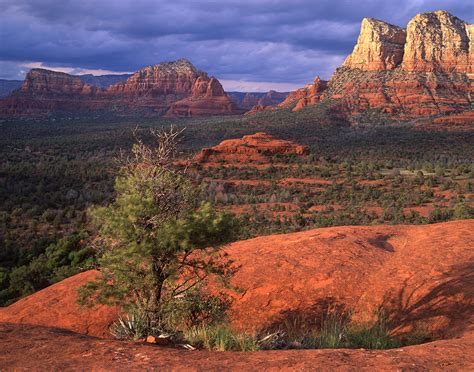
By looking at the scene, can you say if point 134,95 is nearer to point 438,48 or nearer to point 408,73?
point 408,73

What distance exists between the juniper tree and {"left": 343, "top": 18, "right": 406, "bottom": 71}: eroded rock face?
97494mm

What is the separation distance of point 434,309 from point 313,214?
16985mm

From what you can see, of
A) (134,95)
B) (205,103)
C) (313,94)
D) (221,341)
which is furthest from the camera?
(134,95)

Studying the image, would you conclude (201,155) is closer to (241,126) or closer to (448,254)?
(241,126)

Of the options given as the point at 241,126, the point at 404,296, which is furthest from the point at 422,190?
the point at 241,126

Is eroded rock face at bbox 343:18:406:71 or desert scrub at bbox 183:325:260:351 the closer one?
desert scrub at bbox 183:325:260:351

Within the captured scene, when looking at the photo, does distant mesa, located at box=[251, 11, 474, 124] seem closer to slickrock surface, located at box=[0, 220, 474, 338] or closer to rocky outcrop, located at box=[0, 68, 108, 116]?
slickrock surface, located at box=[0, 220, 474, 338]

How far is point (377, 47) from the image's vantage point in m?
95.2

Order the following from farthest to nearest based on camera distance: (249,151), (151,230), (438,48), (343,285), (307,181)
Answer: (438,48)
(249,151)
(307,181)
(343,285)
(151,230)

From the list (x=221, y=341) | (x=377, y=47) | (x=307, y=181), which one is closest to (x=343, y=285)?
(x=221, y=341)

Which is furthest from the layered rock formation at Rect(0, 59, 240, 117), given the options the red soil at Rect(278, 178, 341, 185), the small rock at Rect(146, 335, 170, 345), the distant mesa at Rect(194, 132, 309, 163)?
the small rock at Rect(146, 335, 170, 345)

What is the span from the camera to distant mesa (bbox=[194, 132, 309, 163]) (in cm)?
4978

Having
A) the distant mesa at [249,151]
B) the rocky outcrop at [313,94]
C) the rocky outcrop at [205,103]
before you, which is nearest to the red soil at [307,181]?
the distant mesa at [249,151]

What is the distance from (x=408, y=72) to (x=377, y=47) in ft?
29.8
